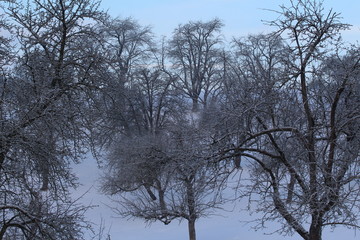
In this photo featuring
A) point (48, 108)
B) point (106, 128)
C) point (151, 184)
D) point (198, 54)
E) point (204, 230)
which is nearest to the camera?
point (48, 108)

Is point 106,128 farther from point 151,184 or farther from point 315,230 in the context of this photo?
point 151,184

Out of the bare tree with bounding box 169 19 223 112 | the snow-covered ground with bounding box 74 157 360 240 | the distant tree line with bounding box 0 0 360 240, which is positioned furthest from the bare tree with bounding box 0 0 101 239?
the bare tree with bounding box 169 19 223 112

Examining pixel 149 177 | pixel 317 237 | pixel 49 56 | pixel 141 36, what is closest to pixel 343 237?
pixel 149 177

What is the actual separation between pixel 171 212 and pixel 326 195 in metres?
11.4

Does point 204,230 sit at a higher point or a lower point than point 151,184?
lower

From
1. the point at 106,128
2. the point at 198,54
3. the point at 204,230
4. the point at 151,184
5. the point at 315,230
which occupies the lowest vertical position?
the point at 315,230

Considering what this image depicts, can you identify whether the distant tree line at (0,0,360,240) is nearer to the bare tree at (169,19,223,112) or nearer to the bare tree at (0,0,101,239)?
the bare tree at (0,0,101,239)

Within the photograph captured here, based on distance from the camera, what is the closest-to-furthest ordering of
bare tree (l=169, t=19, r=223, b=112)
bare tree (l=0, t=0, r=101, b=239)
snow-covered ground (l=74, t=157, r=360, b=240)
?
bare tree (l=0, t=0, r=101, b=239) < snow-covered ground (l=74, t=157, r=360, b=240) < bare tree (l=169, t=19, r=223, b=112)

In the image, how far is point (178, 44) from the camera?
41375mm

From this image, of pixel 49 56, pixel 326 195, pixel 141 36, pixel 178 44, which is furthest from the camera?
pixel 178 44

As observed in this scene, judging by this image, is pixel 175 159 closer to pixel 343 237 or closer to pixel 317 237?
pixel 317 237

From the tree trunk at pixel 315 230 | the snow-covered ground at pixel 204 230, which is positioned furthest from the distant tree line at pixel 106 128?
the snow-covered ground at pixel 204 230

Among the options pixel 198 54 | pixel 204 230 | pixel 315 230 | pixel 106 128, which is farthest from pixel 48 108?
pixel 198 54

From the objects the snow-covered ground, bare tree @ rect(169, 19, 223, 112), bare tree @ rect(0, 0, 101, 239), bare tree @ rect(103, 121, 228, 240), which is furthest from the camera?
bare tree @ rect(169, 19, 223, 112)
